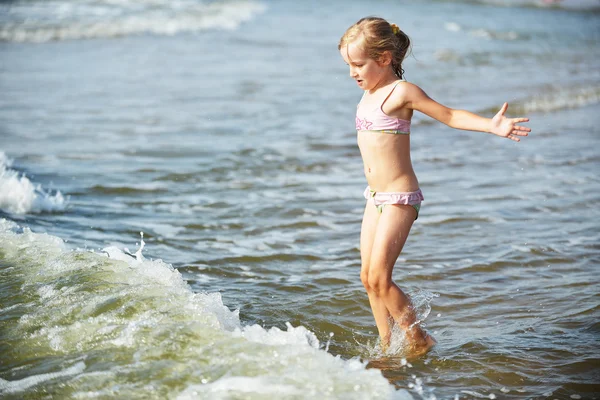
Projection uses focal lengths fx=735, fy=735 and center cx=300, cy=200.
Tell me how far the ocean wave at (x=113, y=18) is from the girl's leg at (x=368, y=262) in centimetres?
1700

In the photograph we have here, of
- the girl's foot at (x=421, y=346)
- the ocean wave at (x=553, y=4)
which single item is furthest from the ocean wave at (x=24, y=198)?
the ocean wave at (x=553, y=4)

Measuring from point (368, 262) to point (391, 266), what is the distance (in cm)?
14

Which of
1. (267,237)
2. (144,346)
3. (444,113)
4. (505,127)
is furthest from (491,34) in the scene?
(144,346)

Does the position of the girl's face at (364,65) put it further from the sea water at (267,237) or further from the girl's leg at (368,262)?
the sea water at (267,237)

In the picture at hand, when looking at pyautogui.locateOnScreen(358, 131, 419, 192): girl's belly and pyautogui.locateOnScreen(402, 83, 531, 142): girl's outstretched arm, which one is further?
pyautogui.locateOnScreen(358, 131, 419, 192): girl's belly

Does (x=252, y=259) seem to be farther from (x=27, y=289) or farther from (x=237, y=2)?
(x=237, y=2)

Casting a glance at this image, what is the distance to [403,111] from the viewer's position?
4074 mm

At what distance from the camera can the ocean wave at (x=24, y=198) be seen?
660cm

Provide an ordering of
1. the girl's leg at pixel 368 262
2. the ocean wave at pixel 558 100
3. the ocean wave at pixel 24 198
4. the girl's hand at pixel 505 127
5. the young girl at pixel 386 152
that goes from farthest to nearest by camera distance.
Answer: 1. the ocean wave at pixel 558 100
2. the ocean wave at pixel 24 198
3. the girl's leg at pixel 368 262
4. the young girl at pixel 386 152
5. the girl's hand at pixel 505 127

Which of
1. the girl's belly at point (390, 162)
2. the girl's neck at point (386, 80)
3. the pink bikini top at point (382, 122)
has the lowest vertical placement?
the girl's belly at point (390, 162)

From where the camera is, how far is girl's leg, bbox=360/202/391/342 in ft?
13.6

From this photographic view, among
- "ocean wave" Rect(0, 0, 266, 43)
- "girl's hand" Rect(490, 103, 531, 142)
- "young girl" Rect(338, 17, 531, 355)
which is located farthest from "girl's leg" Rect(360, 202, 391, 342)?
"ocean wave" Rect(0, 0, 266, 43)

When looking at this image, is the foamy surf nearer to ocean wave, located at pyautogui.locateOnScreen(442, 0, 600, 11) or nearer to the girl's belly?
the girl's belly

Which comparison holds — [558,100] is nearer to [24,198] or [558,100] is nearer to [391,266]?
[24,198]
